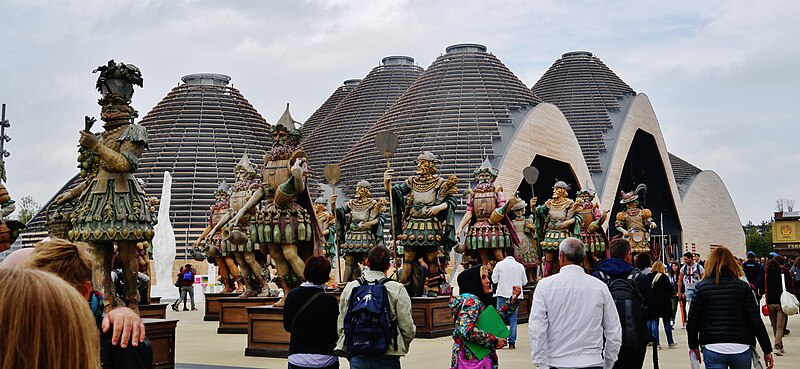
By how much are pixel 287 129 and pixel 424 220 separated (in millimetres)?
2997

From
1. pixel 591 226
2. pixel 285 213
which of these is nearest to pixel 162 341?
pixel 285 213

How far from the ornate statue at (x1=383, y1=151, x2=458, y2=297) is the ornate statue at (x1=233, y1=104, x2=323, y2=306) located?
2203 millimetres

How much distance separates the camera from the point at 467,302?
5.96m

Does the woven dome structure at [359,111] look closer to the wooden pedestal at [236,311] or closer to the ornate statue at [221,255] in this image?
the ornate statue at [221,255]

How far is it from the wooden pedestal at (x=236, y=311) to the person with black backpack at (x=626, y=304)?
839cm

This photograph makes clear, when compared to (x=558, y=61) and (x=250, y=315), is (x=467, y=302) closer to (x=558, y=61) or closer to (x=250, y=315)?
(x=250, y=315)

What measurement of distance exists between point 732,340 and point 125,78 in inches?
272

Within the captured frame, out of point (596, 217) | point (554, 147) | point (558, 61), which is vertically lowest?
point (596, 217)

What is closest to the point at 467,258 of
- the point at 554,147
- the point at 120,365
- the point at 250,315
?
the point at 250,315

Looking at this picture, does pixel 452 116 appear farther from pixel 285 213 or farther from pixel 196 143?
pixel 285 213

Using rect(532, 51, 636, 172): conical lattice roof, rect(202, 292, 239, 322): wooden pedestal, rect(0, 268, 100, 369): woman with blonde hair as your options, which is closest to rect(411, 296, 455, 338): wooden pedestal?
rect(202, 292, 239, 322): wooden pedestal

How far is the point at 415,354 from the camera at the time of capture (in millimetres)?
10797

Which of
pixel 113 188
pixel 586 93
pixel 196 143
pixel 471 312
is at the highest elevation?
pixel 586 93

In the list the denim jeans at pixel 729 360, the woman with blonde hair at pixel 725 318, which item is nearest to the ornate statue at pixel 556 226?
the woman with blonde hair at pixel 725 318
